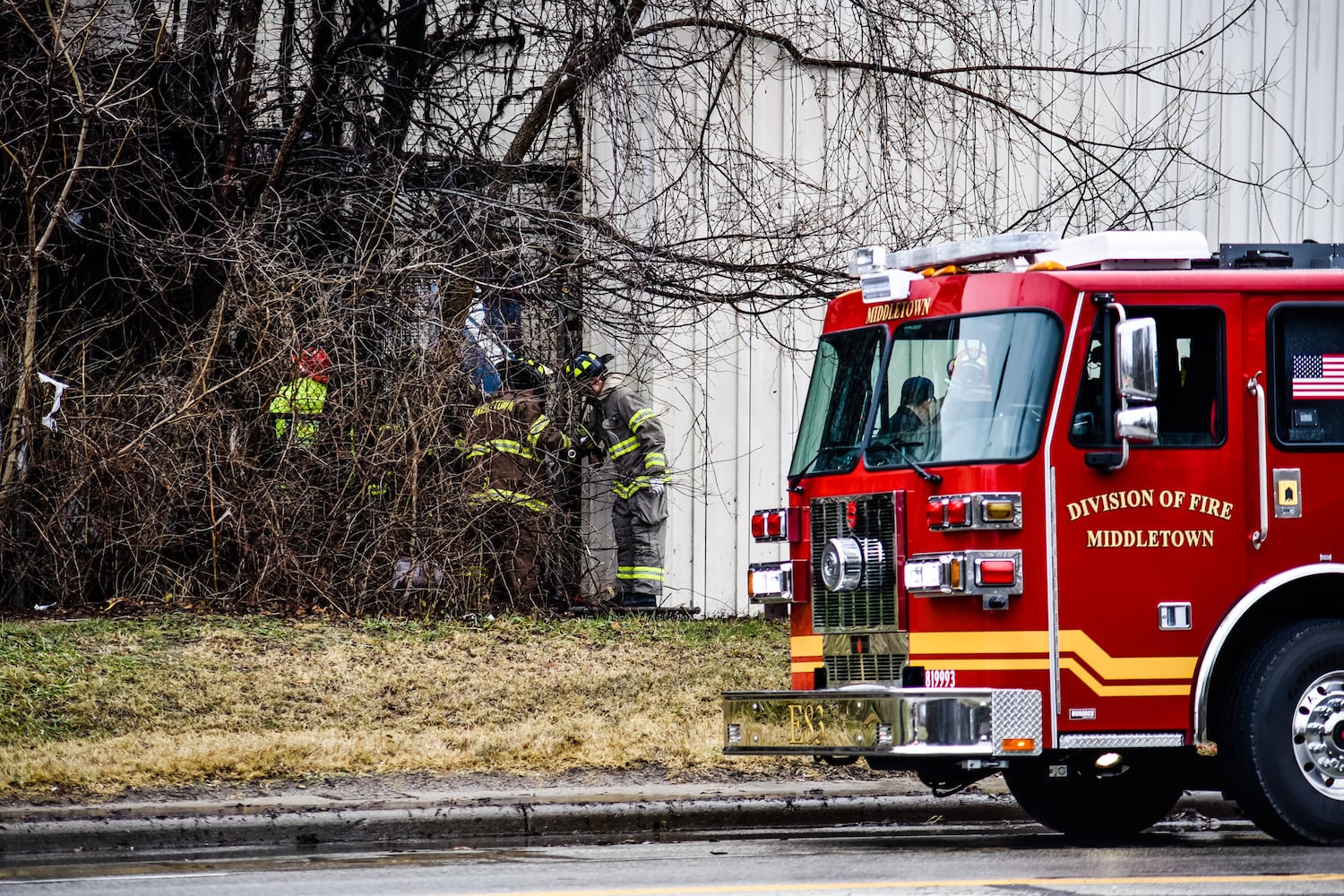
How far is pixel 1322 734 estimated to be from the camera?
710 cm

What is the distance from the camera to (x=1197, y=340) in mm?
7320

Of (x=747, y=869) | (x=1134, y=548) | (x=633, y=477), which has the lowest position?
(x=747, y=869)

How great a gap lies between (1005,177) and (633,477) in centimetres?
453

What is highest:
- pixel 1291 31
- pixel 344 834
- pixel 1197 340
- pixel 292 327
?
pixel 1291 31

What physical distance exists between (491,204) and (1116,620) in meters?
7.01

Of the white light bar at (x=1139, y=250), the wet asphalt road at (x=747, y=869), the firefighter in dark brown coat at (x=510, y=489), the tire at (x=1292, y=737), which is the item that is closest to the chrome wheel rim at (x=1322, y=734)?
the tire at (x=1292, y=737)

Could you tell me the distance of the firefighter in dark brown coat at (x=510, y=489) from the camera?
12219 mm

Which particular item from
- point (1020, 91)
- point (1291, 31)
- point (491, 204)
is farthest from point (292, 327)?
point (1291, 31)

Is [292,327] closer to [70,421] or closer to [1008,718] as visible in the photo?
[70,421]

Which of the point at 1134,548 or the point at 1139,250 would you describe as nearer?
the point at 1134,548

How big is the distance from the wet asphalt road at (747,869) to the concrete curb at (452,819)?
22 cm

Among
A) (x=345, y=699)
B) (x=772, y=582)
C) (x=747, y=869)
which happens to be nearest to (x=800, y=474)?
(x=772, y=582)

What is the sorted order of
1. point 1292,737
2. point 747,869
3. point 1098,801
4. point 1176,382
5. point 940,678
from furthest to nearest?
point 1098,801
point 1176,382
point 940,678
point 1292,737
point 747,869

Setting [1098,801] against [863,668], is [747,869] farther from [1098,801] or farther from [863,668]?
[1098,801]
